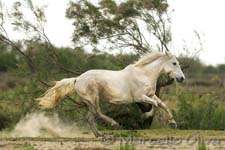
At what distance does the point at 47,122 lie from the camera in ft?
57.7

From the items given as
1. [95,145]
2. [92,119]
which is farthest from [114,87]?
[95,145]

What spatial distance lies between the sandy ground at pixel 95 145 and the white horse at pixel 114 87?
1.26 metres

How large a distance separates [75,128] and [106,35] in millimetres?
3193

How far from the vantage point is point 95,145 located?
11688 millimetres

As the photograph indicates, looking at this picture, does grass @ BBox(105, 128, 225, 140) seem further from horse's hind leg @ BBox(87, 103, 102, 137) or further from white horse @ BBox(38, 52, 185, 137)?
white horse @ BBox(38, 52, 185, 137)

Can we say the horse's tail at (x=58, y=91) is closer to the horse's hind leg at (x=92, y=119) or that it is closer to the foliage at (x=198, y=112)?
the horse's hind leg at (x=92, y=119)

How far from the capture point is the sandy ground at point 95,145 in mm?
11250

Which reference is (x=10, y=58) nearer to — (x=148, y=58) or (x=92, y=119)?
(x=148, y=58)

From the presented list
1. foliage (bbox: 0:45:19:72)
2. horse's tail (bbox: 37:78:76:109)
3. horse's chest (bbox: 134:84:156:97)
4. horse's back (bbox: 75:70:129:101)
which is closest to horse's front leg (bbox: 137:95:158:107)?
horse's chest (bbox: 134:84:156:97)

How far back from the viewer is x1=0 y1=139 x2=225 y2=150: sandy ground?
11.2m

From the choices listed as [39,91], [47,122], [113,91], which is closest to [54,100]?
[113,91]

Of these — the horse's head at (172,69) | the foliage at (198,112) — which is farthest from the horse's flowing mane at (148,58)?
the foliage at (198,112)

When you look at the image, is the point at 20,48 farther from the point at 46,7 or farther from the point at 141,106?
the point at 141,106

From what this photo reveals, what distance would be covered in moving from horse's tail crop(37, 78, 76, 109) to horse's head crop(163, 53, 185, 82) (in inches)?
93.1
